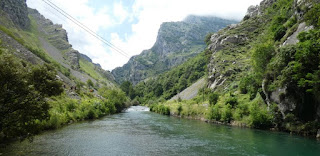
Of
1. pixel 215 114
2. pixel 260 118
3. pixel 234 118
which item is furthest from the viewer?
pixel 215 114

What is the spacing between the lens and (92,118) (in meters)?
59.7

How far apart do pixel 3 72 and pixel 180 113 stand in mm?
69570

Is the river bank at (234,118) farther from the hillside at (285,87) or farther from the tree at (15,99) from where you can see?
the tree at (15,99)

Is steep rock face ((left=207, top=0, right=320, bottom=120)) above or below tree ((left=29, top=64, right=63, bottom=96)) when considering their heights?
above

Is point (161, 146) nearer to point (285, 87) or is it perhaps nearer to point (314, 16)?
point (285, 87)

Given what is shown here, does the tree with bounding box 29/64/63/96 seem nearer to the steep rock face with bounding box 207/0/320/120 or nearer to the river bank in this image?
the steep rock face with bounding box 207/0/320/120

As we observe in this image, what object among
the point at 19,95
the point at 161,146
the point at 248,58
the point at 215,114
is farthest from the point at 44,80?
the point at 248,58

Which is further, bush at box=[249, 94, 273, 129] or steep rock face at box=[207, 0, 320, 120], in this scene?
bush at box=[249, 94, 273, 129]

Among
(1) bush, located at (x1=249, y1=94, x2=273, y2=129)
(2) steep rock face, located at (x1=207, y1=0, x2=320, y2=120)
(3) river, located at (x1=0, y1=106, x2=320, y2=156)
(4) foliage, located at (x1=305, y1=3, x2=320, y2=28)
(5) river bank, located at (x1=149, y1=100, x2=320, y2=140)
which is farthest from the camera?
(1) bush, located at (x1=249, y1=94, x2=273, y2=129)

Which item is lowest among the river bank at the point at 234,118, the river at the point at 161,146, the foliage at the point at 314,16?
the river at the point at 161,146

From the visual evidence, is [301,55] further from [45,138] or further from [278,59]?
[45,138]

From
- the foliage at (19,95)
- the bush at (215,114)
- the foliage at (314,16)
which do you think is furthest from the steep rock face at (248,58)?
the foliage at (19,95)

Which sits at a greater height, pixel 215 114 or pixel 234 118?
pixel 215 114

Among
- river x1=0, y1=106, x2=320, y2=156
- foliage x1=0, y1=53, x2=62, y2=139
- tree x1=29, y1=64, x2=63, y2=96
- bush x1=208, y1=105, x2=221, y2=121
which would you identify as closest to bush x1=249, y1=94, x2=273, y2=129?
river x1=0, y1=106, x2=320, y2=156
